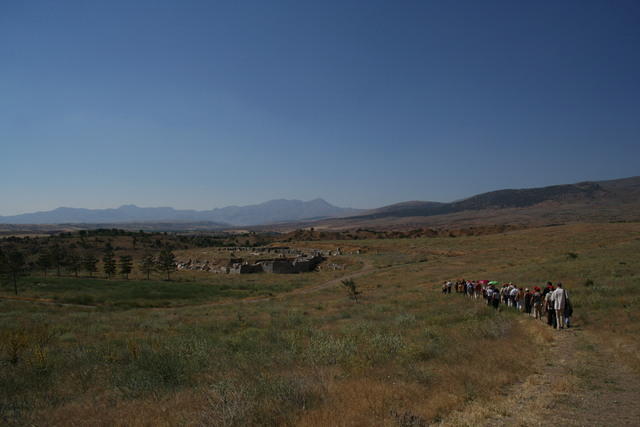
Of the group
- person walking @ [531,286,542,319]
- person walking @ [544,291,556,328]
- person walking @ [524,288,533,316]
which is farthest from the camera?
person walking @ [524,288,533,316]

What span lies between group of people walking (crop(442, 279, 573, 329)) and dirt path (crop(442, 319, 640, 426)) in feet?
12.2

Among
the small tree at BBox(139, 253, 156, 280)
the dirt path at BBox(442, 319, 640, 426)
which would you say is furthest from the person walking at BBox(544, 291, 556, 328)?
the small tree at BBox(139, 253, 156, 280)

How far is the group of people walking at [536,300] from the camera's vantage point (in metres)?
12.9

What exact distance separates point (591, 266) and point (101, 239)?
4344 inches

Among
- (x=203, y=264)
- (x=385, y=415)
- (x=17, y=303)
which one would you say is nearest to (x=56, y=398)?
(x=385, y=415)

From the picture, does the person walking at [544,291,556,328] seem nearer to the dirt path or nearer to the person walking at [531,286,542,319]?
the person walking at [531,286,542,319]

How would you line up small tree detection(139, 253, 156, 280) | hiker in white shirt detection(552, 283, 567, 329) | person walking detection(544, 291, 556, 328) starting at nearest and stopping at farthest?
hiker in white shirt detection(552, 283, 567, 329)
person walking detection(544, 291, 556, 328)
small tree detection(139, 253, 156, 280)

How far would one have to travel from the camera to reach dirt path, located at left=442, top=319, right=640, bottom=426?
19.4 feet

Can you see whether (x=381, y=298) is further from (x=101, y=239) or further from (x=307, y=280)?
(x=101, y=239)

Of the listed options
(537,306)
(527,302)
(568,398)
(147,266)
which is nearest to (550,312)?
(537,306)

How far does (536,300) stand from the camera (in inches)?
600

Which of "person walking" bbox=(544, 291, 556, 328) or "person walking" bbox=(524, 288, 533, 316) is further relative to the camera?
"person walking" bbox=(524, 288, 533, 316)

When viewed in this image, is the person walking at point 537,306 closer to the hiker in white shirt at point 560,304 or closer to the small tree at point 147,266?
the hiker in white shirt at point 560,304

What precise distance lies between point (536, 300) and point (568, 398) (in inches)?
381
